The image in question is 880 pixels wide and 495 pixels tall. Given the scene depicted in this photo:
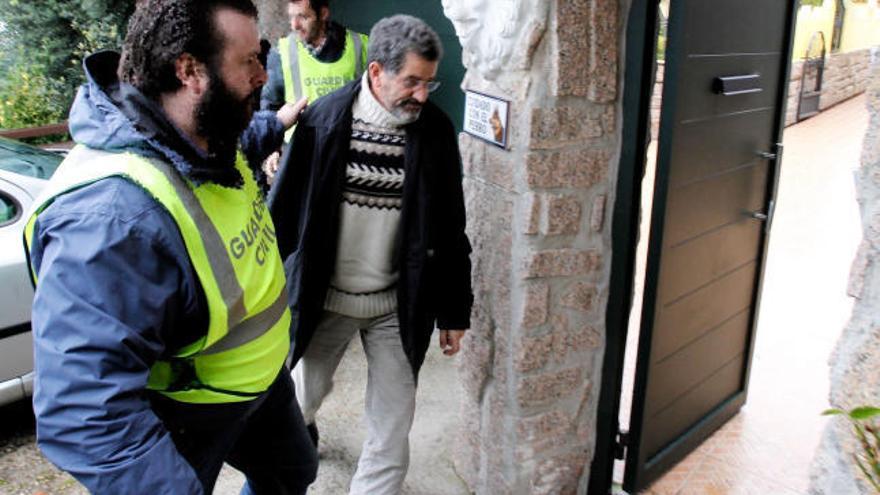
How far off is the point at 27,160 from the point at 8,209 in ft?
1.75

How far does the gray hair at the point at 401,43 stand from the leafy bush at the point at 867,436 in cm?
158

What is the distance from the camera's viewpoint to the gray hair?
2.42 metres

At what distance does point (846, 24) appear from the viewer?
1428cm

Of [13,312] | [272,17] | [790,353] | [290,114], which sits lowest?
[790,353]

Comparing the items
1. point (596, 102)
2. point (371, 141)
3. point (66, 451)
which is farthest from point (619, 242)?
point (66, 451)

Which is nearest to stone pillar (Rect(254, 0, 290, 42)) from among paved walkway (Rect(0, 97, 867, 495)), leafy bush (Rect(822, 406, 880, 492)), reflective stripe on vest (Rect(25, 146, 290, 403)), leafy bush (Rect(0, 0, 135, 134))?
paved walkway (Rect(0, 97, 867, 495))

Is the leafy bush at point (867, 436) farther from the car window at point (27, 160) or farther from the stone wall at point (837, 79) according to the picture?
the stone wall at point (837, 79)

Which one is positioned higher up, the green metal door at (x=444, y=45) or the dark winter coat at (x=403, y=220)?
the green metal door at (x=444, y=45)

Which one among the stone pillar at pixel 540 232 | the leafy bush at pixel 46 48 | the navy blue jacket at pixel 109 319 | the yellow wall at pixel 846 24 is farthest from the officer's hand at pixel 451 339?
the yellow wall at pixel 846 24

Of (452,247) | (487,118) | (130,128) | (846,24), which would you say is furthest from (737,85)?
(846,24)

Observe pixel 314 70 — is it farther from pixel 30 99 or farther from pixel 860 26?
pixel 860 26

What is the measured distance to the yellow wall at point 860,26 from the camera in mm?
14391

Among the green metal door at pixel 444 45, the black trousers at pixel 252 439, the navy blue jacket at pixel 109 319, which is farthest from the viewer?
the green metal door at pixel 444 45

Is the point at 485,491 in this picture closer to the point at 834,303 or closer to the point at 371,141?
the point at 371,141
